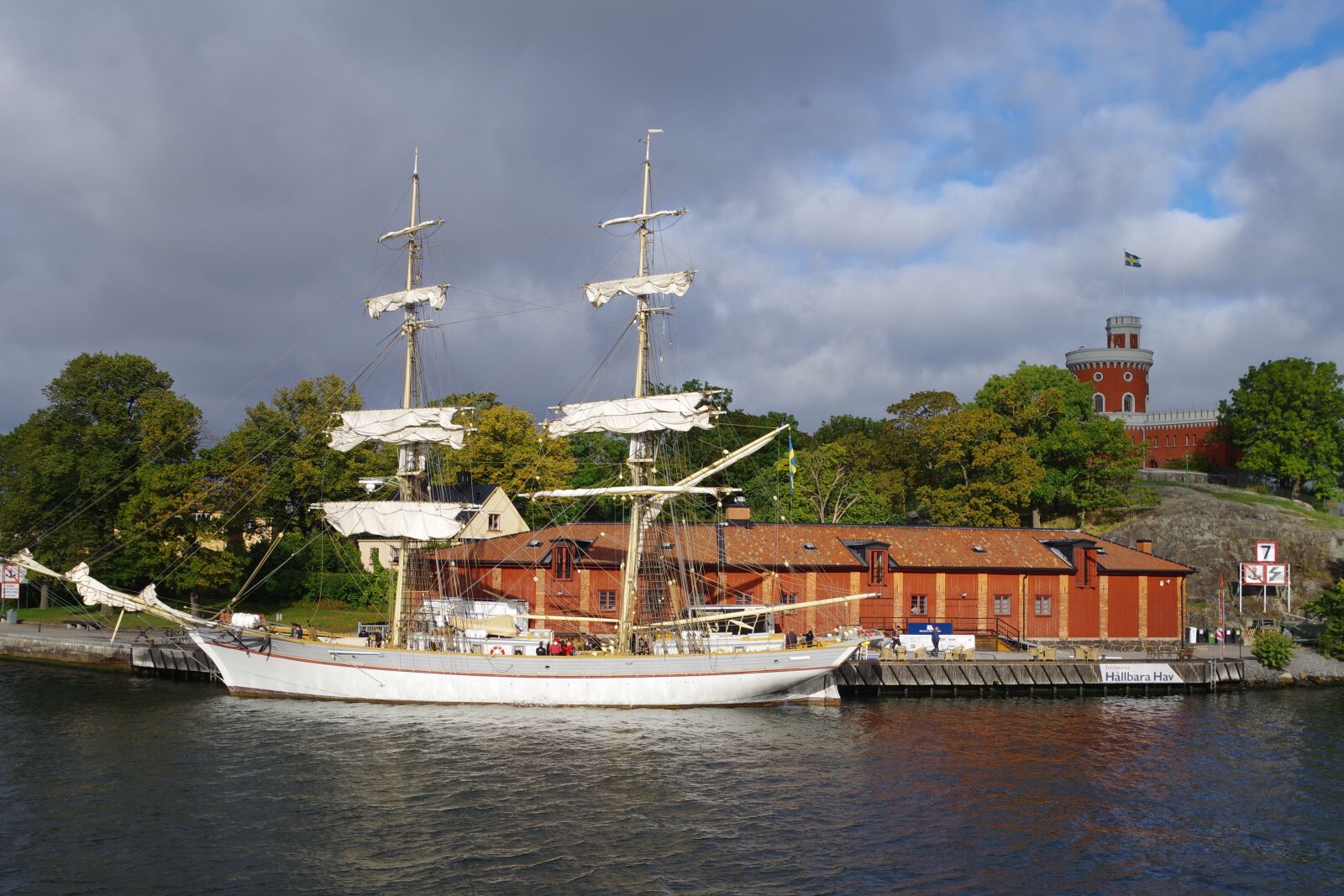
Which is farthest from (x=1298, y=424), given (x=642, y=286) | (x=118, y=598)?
(x=118, y=598)

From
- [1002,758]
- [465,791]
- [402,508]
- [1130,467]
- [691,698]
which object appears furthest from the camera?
[1130,467]

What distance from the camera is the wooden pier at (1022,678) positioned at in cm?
4438

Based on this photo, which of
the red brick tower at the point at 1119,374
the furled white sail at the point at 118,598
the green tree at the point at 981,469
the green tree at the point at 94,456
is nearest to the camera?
the furled white sail at the point at 118,598

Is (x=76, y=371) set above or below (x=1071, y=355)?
below

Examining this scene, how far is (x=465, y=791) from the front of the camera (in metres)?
27.8

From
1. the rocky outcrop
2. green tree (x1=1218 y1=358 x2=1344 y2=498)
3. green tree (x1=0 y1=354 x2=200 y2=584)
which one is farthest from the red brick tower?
green tree (x1=0 y1=354 x2=200 y2=584)

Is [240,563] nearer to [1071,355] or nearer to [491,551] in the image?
[491,551]

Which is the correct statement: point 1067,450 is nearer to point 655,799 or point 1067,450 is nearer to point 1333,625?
point 1333,625

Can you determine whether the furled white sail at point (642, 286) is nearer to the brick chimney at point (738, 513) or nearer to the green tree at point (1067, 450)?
the brick chimney at point (738, 513)

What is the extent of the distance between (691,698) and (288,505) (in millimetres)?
39703

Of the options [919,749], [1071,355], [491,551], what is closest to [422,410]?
[491,551]

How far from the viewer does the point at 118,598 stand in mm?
43031

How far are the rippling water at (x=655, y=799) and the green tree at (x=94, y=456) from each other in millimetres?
18960

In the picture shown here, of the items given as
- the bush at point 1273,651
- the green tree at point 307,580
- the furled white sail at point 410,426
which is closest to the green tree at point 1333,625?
the bush at point 1273,651
